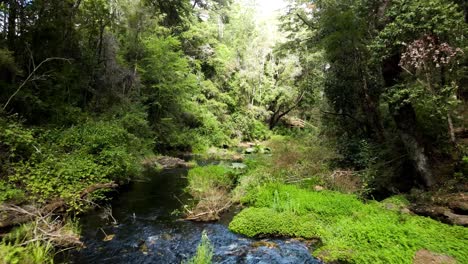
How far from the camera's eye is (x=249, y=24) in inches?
1288

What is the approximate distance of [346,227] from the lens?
21.5ft

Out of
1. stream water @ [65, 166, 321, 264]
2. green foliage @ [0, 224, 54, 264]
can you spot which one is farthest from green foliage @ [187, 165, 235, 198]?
green foliage @ [0, 224, 54, 264]

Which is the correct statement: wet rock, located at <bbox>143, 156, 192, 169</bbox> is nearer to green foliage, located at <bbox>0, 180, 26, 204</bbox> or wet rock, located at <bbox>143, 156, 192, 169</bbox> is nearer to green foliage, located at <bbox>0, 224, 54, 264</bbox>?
green foliage, located at <bbox>0, 180, 26, 204</bbox>

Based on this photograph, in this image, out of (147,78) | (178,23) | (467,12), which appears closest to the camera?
(467,12)

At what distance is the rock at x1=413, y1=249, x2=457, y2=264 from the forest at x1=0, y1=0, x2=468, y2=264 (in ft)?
0.10

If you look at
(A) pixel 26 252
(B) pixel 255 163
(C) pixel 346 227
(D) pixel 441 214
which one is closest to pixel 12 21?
(A) pixel 26 252

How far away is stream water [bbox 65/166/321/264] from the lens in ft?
19.8

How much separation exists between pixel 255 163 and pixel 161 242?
288 inches

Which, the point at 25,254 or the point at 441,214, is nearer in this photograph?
the point at 25,254

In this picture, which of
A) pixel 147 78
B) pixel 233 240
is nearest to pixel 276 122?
pixel 147 78

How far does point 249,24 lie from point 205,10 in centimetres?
557

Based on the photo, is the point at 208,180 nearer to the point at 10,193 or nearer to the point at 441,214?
the point at 10,193

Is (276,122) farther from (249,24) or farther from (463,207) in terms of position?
(463,207)

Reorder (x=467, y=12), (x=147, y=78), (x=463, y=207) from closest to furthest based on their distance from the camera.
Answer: (x=463, y=207) → (x=467, y=12) → (x=147, y=78)
